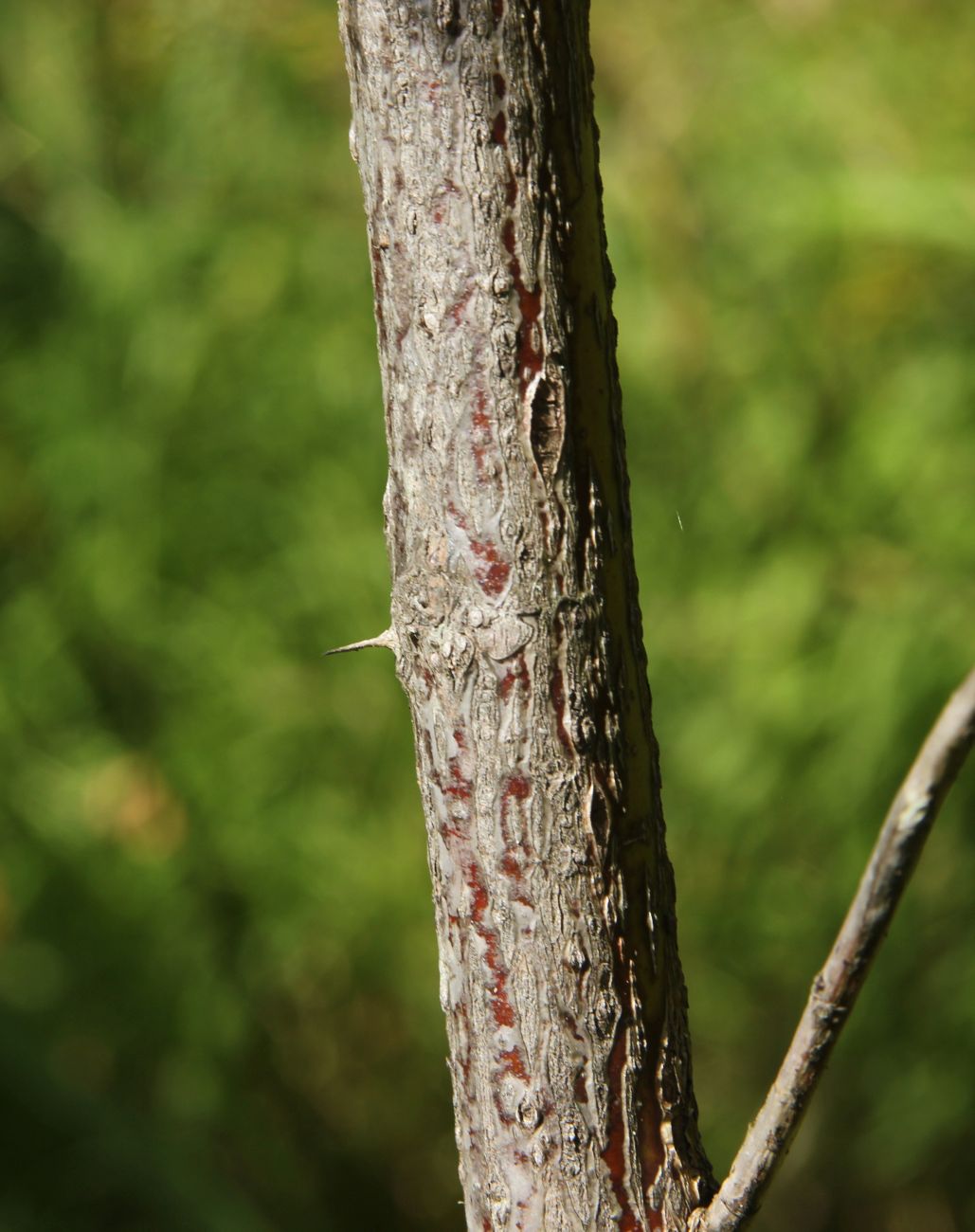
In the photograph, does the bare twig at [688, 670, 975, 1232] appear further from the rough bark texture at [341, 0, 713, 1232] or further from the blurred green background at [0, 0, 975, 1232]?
the blurred green background at [0, 0, 975, 1232]

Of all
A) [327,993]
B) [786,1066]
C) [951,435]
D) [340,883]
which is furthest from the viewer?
[327,993]

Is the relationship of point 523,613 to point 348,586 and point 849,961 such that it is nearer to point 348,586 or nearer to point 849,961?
point 849,961

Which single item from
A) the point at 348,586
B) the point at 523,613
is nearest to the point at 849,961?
the point at 523,613

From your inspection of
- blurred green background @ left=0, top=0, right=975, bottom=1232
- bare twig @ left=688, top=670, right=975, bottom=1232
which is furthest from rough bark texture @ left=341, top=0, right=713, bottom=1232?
blurred green background @ left=0, top=0, right=975, bottom=1232

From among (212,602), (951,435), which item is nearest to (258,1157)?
(212,602)

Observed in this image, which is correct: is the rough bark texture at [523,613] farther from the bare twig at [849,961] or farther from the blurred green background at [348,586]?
the blurred green background at [348,586]

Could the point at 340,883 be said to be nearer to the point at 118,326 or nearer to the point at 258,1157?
the point at 258,1157
